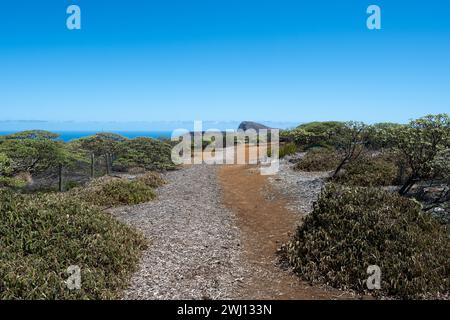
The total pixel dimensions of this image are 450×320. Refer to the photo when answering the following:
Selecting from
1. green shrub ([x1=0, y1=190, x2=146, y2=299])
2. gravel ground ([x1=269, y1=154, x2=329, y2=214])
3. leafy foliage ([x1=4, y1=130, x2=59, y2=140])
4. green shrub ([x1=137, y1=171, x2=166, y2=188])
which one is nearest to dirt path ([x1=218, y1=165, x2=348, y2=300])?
gravel ground ([x1=269, y1=154, x2=329, y2=214])

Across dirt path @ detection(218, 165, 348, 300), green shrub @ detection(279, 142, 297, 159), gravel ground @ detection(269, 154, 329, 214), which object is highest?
green shrub @ detection(279, 142, 297, 159)

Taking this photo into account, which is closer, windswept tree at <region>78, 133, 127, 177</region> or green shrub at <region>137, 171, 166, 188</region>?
green shrub at <region>137, 171, 166, 188</region>

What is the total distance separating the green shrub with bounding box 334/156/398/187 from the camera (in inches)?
807

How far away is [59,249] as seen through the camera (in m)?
9.34

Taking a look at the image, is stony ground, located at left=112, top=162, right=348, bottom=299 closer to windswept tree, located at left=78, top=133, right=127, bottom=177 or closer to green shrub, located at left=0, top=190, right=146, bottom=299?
green shrub, located at left=0, top=190, right=146, bottom=299

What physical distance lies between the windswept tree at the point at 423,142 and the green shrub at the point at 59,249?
43.0 ft

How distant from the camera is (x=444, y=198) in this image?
14727mm

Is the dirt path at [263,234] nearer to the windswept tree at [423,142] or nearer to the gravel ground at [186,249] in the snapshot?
the gravel ground at [186,249]

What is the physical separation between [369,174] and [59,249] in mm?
17827

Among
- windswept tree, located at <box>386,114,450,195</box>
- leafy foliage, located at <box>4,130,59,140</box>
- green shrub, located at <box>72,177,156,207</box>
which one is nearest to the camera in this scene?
windswept tree, located at <box>386,114,450,195</box>

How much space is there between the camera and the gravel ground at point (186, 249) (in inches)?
351

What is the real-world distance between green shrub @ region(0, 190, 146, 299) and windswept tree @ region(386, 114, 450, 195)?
13111 millimetres

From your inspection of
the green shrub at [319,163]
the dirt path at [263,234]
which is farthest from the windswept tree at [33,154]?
the green shrub at [319,163]
